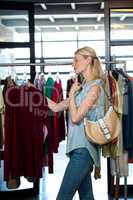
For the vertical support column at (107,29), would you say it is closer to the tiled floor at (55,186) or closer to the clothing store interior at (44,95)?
the clothing store interior at (44,95)

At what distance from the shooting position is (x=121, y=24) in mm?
5059

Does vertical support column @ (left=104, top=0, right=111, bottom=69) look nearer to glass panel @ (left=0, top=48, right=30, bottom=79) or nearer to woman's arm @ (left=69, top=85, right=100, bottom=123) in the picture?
glass panel @ (left=0, top=48, right=30, bottom=79)

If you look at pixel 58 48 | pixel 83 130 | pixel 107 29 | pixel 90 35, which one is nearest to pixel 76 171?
pixel 83 130

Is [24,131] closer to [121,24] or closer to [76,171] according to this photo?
[76,171]

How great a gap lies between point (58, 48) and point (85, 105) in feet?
22.4

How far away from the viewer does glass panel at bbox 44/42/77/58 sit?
8969 millimetres

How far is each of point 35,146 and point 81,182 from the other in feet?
4.06

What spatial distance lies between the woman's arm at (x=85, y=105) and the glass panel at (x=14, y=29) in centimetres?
248

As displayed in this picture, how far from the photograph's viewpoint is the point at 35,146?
367 cm

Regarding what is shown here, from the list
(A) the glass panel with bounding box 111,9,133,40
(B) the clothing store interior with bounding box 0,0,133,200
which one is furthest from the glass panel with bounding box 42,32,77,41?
(A) the glass panel with bounding box 111,9,133,40

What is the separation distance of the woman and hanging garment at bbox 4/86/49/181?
3.58 feet

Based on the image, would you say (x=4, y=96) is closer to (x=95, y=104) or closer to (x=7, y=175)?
(x=7, y=175)

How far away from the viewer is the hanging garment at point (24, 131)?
11.7ft

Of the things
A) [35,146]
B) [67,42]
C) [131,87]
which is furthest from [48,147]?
[67,42]
